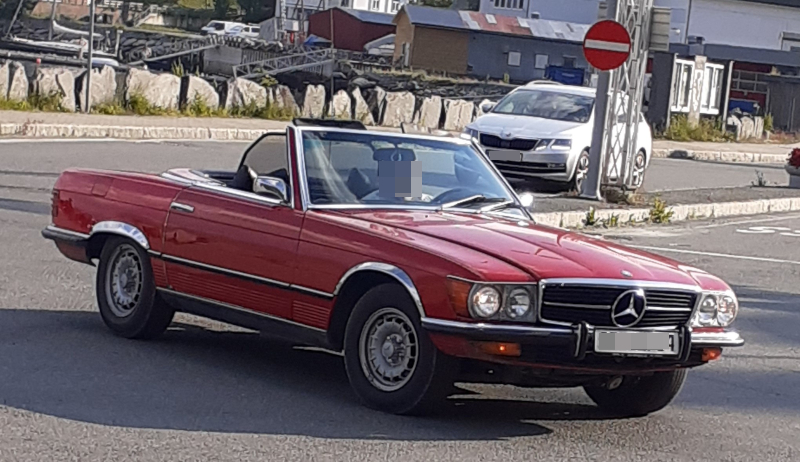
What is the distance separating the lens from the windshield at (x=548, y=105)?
71.6 ft

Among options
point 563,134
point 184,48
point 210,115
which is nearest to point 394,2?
point 184,48

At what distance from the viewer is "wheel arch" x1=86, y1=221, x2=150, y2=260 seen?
27.5ft

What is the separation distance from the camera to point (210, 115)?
101 ft

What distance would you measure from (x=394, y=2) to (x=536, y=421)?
4811 inches

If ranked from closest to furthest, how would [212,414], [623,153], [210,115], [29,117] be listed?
[212,414]
[623,153]
[29,117]
[210,115]

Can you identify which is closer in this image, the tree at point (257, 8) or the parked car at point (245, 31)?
the parked car at point (245, 31)

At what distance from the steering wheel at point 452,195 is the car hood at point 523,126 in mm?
12446

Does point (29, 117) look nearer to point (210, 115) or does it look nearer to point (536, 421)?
point (210, 115)

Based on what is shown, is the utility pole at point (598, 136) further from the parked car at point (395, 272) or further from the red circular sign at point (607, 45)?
the parked car at point (395, 272)

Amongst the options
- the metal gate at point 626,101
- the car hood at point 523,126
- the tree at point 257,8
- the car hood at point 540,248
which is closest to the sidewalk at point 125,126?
the car hood at point 523,126

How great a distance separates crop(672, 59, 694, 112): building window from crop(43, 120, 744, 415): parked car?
34011 mm

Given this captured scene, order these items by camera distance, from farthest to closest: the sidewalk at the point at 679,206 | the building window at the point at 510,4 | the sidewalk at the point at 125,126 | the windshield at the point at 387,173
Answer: the building window at the point at 510,4
the sidewalk at the point at 125,126
the sidewalk at the point at 679,206
the windshield at the point at 387,173

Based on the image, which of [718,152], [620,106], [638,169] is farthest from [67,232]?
[718,152]

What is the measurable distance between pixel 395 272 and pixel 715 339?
1669 millimetres
